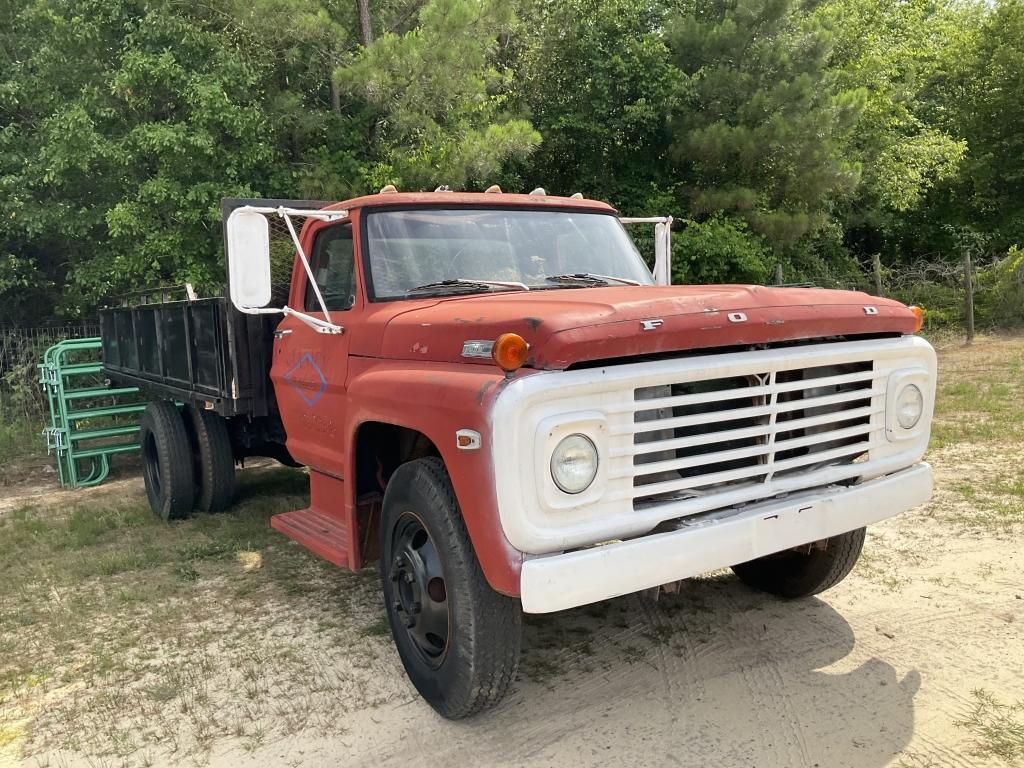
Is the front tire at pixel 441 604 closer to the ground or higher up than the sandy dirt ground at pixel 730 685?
higher up

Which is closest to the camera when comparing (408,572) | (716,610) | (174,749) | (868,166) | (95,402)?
(174,749)

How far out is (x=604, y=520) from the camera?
2.98 meters

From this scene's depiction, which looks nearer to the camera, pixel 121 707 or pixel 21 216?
pixel 121 707

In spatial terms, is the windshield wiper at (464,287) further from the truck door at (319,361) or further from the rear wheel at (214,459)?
the rear wheel at (214,459)

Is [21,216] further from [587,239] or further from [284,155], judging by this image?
[587,239]

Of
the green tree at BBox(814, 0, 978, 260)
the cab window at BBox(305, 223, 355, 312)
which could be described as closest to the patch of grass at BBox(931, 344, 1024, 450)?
the cab window at BBox(305, 223, 355, 312)

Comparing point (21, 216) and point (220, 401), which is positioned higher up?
point (21, 216)

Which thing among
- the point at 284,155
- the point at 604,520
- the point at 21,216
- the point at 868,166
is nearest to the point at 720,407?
the point at 604,520

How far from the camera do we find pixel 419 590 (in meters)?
3.53

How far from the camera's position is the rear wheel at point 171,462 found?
6.64 m

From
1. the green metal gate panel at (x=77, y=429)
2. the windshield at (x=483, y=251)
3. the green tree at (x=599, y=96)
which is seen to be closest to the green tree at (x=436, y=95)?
the green tree at (x=599, y=96)

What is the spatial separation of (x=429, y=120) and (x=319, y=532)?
8.76 m

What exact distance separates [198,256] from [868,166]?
1594cm

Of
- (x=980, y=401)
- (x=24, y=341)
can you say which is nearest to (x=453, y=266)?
(x=980, y=401)
